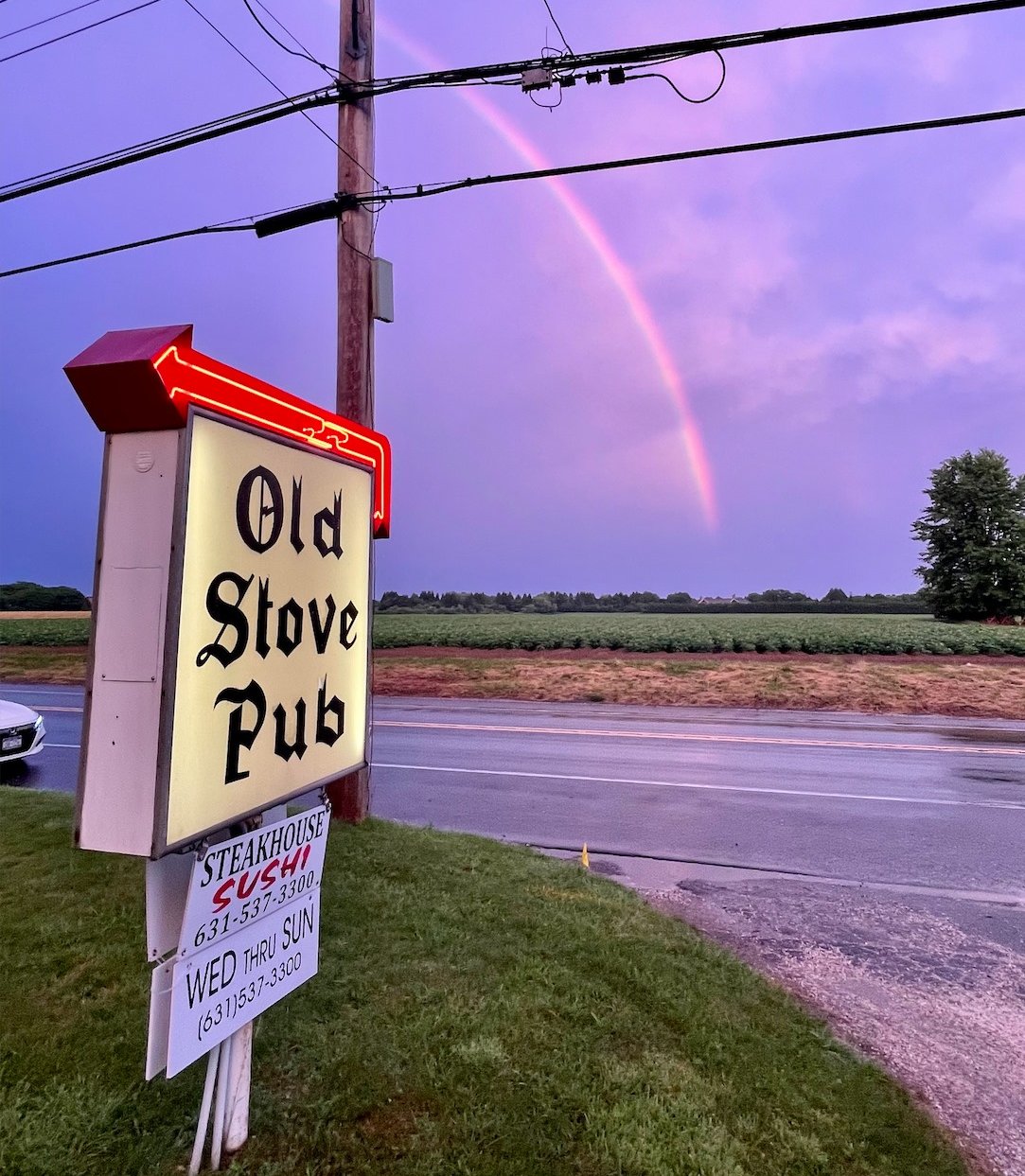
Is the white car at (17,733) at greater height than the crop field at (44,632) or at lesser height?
lesser

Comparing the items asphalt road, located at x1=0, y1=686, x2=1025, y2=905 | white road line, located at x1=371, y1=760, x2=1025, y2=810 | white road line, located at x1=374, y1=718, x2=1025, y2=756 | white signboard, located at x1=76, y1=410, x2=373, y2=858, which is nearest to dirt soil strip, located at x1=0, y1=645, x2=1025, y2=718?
asphalt road, located at x1=0, y1=686, x2=1025, y2=905

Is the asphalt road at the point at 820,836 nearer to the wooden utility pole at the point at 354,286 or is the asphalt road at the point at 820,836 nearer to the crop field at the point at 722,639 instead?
the wooden utility pole at the point at 354,286

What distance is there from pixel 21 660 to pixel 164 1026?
30647 mm

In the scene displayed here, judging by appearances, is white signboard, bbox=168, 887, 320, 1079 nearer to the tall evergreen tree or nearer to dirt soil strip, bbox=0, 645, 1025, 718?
dirt soil strip, bbox=0, 645, 1025, 718

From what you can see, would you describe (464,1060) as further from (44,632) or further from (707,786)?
(44,632)

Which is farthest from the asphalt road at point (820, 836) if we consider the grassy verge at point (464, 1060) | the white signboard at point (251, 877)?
the white signboard at point (251, 877)

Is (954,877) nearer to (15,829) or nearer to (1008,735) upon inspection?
(15,829)

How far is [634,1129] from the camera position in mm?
2641

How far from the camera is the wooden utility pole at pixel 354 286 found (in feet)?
20.6

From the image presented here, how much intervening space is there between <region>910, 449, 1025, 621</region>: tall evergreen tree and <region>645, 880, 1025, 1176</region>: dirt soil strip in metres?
50.5

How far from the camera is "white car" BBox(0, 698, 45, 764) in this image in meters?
9.36

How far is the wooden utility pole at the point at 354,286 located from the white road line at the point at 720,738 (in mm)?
7506

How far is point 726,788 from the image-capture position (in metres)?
9.28

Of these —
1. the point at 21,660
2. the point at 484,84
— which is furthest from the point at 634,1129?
the point at 21,660
